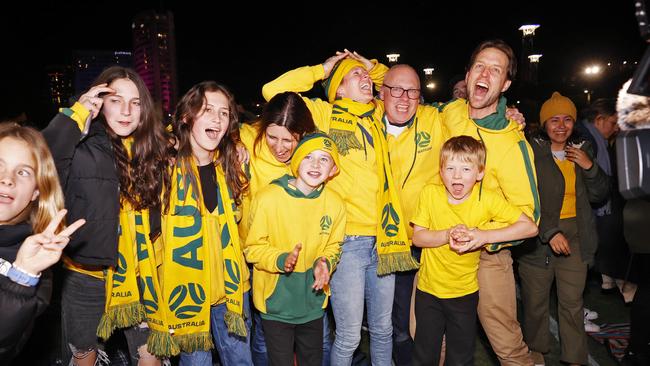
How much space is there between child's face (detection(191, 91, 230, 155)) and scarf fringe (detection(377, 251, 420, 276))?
145cm

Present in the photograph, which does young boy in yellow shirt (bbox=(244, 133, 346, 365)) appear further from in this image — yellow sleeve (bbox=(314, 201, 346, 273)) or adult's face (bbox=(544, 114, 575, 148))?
adult's face (bbox=(544, 114, 575, 148))

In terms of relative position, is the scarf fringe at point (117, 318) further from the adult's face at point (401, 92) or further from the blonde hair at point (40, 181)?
the adult's face at point (401, 92)

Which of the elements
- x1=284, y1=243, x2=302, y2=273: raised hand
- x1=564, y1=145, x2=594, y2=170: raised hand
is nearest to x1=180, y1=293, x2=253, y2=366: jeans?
x1=284, y1=243, x2=302, y2=273: raised hand

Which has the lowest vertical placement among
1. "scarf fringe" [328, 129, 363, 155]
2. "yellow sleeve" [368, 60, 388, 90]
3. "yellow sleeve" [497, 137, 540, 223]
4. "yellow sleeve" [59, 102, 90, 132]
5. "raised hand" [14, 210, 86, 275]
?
"raised hand" [14, 210, 86, 275]

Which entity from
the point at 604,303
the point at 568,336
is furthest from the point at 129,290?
the point at 604,303

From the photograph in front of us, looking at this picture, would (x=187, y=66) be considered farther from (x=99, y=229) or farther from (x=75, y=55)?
(x=99, y=229)

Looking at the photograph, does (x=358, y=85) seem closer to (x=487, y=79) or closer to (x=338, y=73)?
(x=338, y=73)

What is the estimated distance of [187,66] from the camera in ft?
80.8

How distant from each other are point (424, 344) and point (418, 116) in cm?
172

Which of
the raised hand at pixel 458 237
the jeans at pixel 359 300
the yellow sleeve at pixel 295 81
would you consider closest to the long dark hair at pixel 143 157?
the yellow sleeve at pixel 295 81

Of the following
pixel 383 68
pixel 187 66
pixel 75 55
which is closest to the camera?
pixel 383 68

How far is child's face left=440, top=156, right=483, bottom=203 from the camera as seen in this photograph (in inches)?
112

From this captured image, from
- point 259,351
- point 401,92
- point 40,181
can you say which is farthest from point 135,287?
point 401,92

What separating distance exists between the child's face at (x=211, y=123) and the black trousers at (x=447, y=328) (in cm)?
184
